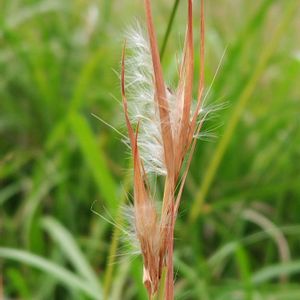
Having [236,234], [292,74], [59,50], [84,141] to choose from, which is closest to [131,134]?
[84,141]

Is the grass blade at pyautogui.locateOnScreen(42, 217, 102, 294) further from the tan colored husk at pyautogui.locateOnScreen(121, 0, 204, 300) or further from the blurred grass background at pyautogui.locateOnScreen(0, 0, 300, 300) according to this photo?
the tan colored husk at pyautogui.locateOnScreen(121, 0, 204, 300)

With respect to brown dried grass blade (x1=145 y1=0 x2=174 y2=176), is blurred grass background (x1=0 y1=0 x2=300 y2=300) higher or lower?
lower

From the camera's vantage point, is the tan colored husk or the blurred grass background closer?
the tan colored husk

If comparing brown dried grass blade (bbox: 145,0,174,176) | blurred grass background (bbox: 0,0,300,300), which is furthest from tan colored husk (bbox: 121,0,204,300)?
blurred grass background (bbox: 0,0,300,300)

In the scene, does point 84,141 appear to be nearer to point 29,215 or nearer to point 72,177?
point 29,215

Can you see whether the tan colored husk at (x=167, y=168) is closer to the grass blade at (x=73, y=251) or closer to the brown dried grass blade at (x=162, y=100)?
the brown dried grass blade at (x=162, y=100)

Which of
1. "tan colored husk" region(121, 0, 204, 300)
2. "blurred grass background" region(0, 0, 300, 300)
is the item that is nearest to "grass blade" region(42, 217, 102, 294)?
"blurred grass background" region(0, 0, 300, 300)

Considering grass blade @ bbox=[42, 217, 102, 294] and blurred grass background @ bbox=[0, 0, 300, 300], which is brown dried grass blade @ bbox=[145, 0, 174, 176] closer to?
blurred grass background @ bbox=[0, 0, 300, 300]

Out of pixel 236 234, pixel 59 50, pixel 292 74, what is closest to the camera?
pixel 236 234

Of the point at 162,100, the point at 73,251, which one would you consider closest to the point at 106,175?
the point at 73,251
